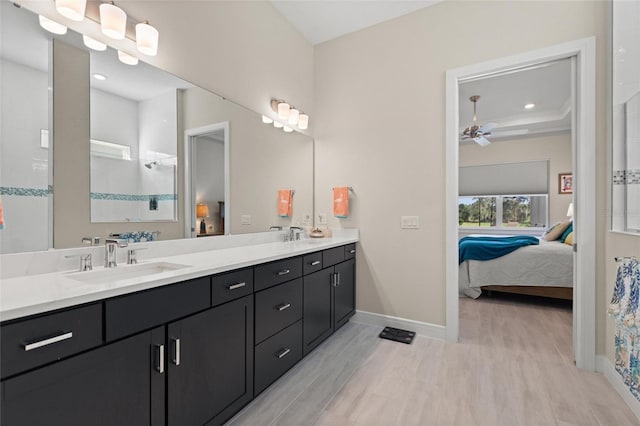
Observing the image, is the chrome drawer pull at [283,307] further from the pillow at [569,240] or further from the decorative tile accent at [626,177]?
the pillow at [569,240]

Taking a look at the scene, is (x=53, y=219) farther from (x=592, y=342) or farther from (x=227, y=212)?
(x=592, y=342)

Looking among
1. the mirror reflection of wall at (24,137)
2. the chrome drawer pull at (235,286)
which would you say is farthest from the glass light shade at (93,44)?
the chrome drawer pull at (235,286)

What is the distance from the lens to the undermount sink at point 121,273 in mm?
1359

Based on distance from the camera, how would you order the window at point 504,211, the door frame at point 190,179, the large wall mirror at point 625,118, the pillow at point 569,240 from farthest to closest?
the window at point 504,211
the pillow at point 569,240
the door frame at point 190,179
the large wall mirror at point 625,118

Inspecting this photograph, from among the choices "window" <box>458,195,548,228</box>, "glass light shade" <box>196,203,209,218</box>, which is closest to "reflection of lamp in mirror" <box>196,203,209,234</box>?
"glass light shade" <box>196,203,209,218</box>

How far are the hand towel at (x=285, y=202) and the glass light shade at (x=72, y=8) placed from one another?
181cm

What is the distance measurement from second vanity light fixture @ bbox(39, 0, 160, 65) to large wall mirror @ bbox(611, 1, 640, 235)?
9.12 feet

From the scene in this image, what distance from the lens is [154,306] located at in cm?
119

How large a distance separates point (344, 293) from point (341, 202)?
88cm

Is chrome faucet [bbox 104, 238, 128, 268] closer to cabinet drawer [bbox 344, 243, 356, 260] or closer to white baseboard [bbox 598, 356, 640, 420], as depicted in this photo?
cabinet drawer [bbox 344, 243, 356, 260]

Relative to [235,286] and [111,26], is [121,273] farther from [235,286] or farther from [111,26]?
[111,26]

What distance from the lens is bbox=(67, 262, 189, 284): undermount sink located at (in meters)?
1.36

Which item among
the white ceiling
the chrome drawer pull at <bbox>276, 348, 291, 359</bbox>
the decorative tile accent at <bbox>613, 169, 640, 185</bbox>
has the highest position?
the white ceiling

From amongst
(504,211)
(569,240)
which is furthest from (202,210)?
(504,211)
